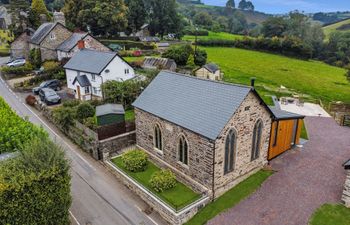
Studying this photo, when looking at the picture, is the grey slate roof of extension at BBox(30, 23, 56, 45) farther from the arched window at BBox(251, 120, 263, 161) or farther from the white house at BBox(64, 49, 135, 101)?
the arched window at BBox(251, 120, 263, 161)

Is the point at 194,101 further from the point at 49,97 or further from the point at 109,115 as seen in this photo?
the point at 49,97

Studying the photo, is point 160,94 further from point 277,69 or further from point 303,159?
point 277,69

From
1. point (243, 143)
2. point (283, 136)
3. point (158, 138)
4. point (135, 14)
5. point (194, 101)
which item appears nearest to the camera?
point (243, 143)

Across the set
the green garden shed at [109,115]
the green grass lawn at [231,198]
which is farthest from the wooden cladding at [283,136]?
the green garden shed at [109,115]

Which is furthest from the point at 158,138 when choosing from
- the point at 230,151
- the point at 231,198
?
the point at 231,198

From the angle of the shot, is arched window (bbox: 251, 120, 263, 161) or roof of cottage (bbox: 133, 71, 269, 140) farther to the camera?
arched window (bbox: 251, 120, 263, 161)

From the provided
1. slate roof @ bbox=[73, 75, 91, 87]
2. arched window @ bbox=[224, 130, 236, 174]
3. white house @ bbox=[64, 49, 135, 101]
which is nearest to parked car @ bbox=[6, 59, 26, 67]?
white house @ bbox=[64, 49, 135, 101]
